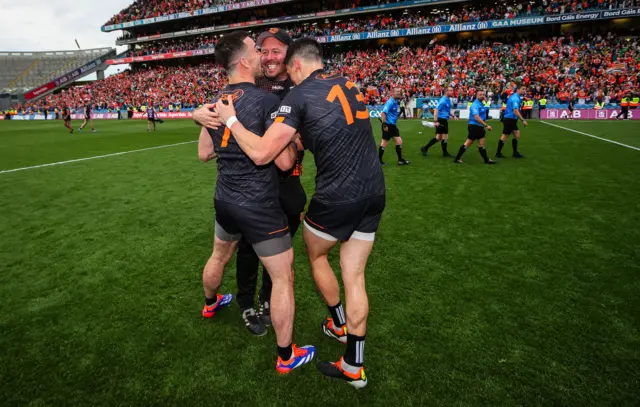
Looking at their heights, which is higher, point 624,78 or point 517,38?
point 517,38

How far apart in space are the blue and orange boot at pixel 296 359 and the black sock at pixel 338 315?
0.98ft

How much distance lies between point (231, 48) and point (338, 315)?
224 centimetres

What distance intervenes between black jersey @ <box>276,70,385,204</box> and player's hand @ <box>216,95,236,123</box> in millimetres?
323

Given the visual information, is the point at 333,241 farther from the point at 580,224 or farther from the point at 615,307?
the point at 580,224

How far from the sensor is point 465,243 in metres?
4.96

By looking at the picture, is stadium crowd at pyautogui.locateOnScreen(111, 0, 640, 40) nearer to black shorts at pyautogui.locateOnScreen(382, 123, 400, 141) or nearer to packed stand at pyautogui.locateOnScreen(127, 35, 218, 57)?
packed stand at pyautogui.locateOnScreen(127, 35, 218, 57)

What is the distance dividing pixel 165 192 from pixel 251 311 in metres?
5.72

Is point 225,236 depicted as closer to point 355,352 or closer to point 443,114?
point 355,352

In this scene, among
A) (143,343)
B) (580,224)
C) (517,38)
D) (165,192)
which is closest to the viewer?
(143,343)

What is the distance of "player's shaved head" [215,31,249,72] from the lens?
2.57m

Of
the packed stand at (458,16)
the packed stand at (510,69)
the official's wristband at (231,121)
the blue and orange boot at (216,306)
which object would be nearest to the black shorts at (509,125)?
the blue and orange boot at (216,306)

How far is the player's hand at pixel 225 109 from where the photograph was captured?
2352mm

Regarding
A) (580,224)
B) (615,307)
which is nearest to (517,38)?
(580,224)

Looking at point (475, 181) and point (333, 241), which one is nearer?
point (333, 241)
